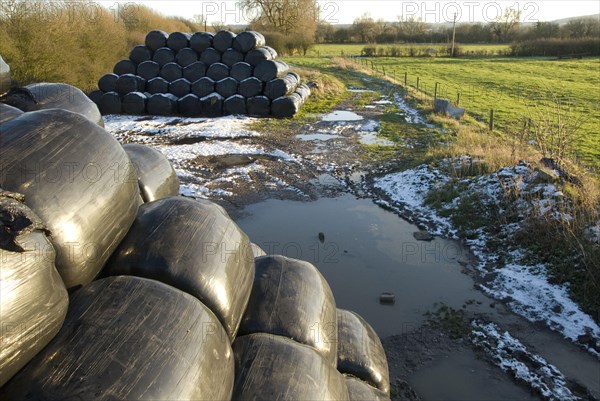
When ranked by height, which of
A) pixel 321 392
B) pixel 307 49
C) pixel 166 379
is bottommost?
pixel 321 392

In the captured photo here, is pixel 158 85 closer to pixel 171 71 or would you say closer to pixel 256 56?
pixel 171 71

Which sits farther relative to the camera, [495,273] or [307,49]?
[307,49]

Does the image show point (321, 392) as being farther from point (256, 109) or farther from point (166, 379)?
point (256, 109)

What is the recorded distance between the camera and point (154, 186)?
414 cm

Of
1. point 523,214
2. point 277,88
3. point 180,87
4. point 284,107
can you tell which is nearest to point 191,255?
point 523,214

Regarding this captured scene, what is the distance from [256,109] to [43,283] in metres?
15.3

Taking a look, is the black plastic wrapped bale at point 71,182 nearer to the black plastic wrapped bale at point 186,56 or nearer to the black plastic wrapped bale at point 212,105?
the black plastic wrapped bale at point 212,105

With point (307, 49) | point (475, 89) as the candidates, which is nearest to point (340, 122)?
point (475, 89)

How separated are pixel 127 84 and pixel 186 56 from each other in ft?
7.89

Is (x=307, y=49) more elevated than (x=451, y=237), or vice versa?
(x=307, y=49)

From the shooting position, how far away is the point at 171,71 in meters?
17.3

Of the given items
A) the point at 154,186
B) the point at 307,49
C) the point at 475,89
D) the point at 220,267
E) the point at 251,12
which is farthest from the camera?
the point at 251,12

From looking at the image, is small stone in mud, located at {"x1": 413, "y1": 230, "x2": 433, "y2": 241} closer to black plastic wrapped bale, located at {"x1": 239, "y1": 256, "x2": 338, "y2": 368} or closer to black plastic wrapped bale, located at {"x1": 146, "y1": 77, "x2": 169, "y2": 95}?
black plastic wrapped bale, located at {"x1": 239, "y1": 256, "x2": 338, "y2": 368}

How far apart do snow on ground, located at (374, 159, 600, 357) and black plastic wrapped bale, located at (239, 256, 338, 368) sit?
3264 millimetres
